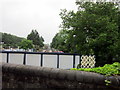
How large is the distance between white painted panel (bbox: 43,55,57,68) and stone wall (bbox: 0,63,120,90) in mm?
1494

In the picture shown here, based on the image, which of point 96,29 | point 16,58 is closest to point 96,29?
point 96,29

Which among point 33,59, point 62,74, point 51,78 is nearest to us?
point 62,74

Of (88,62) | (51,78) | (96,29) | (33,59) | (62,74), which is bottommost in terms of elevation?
(51,78)

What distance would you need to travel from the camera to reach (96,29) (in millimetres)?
7078

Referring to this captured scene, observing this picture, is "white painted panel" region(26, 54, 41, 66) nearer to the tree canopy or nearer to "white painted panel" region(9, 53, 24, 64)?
"white painted panel" region(9, 53, 24, 64)

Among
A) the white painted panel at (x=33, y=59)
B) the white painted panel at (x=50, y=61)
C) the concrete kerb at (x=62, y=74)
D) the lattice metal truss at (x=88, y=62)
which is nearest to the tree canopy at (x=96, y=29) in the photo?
the lattice metal truss at (x=88, y=62)

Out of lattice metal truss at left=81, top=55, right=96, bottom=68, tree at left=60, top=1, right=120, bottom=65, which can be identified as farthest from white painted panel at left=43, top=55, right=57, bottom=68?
tree at left=60, top=1, right=120, bottom=65

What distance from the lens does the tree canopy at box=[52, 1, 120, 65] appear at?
6621 mm

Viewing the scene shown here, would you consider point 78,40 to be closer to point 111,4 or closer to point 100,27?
point 100,27

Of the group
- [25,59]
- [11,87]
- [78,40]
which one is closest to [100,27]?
[78,40]

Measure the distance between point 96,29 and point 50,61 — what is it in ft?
11.4

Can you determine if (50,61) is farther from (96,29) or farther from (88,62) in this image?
(96,29)

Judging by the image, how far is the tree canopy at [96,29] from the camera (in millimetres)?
6621

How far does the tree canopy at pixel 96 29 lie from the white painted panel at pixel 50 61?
2.00 metres
